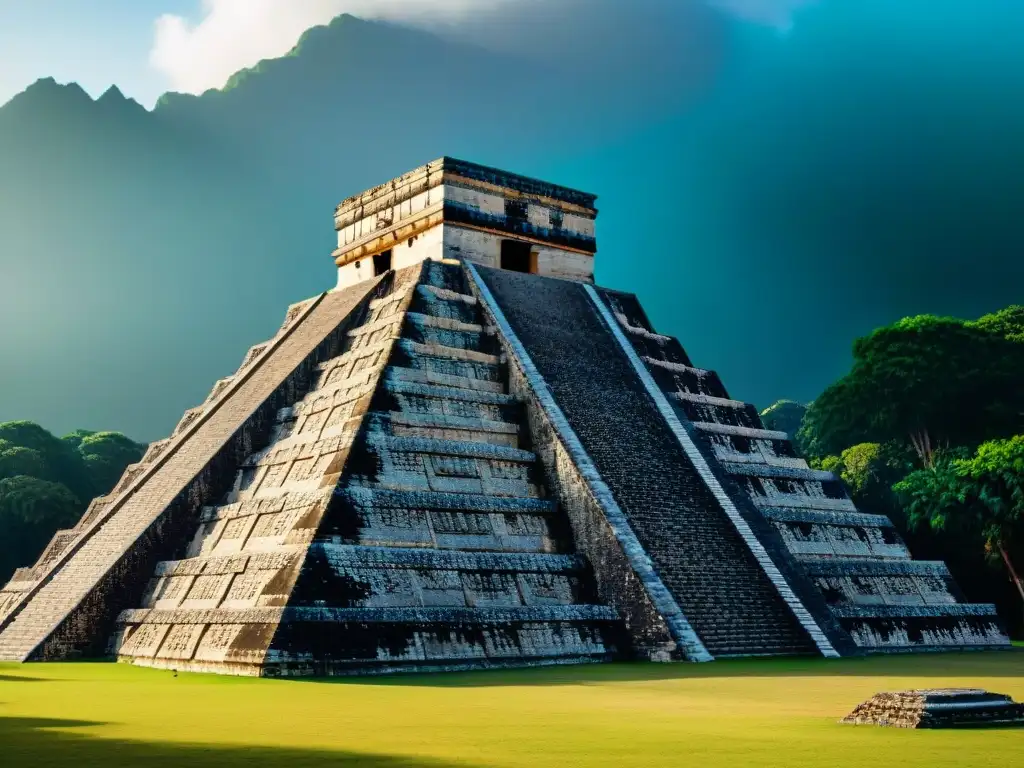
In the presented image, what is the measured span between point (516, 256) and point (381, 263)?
108 inches

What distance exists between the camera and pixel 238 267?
278 ft

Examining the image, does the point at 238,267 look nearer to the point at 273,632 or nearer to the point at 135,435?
the point at 135,435

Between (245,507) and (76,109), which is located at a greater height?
(76,109)

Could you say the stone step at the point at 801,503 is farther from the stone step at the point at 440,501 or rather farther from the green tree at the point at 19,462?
the green tree at the point at 19,462

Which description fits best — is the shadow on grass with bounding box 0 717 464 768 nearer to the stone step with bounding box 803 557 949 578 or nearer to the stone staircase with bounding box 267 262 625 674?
the stone staircase with bounding box 267 262 625 674

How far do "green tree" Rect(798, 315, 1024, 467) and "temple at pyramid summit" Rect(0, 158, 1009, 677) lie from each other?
44.3 ft

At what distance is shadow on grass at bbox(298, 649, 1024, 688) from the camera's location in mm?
10820

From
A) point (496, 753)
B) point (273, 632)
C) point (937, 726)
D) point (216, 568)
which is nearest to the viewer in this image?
point (496, 753)

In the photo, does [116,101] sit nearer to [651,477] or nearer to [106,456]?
[106,456]

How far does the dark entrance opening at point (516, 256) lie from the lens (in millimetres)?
21047

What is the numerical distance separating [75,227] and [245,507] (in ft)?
236

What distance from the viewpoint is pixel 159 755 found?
5793 millimetres

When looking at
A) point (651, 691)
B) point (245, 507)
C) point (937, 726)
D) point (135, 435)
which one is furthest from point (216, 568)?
point (135, 435)

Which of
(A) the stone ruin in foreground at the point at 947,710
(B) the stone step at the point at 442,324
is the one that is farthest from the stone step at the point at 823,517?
(A) the stone ruin in foreground at the point at 947,710
